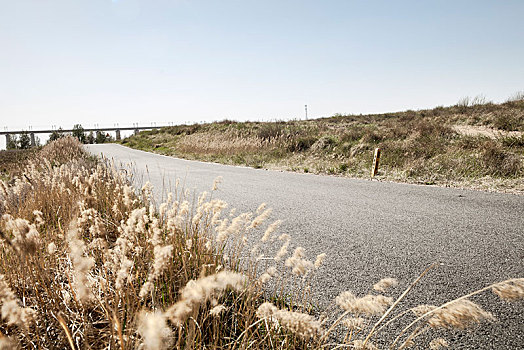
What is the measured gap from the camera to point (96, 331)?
197 centimetres

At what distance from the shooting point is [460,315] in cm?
123

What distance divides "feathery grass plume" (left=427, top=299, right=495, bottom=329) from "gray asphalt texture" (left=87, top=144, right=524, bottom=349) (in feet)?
3.92

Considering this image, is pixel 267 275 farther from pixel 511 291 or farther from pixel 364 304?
pixel 511 291

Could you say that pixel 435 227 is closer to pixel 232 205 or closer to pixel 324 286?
pixel 324 286

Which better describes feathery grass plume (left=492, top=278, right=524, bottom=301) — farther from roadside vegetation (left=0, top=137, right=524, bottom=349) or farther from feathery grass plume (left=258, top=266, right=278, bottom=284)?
feathery grass plume (left=258, top=266, right=278, bottom=284)

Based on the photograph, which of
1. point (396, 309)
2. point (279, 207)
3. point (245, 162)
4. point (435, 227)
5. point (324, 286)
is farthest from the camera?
point (245, 162)

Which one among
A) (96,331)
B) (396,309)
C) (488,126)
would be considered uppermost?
(488,126)

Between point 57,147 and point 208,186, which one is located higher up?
point 57,147

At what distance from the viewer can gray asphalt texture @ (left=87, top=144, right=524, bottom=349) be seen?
109 inches

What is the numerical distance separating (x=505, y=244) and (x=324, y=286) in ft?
8.39

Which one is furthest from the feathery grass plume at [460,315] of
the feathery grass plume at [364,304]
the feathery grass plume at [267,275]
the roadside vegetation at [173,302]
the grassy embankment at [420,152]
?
the grassy embankment at [420,152]

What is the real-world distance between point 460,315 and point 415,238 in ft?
10.8

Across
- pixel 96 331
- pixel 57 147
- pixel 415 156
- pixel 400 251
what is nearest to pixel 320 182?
pixel 415 156

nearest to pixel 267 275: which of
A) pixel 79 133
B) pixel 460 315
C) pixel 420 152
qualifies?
pixel 460 315
